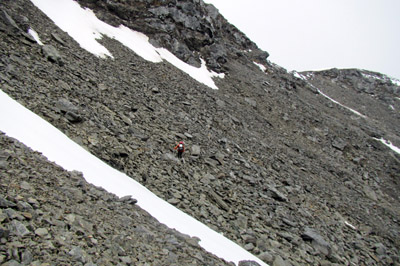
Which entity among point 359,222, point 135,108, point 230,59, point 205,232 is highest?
point 230,59

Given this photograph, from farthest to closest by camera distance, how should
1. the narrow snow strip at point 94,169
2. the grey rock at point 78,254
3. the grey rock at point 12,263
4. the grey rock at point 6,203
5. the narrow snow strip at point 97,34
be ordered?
the narrow snow strip at point 97,34, the narrow snow strip at point 94,169, the grey rock at point 6,203, the grey rock at point 78,254, the grey rock at point 12,263

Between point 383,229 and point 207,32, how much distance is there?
3266 centimetres

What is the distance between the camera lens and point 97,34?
23188mm

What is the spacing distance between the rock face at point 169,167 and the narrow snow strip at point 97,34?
1345 millimetres

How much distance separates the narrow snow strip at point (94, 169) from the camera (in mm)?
8250

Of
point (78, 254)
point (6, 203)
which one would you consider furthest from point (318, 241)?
point (6, 203)

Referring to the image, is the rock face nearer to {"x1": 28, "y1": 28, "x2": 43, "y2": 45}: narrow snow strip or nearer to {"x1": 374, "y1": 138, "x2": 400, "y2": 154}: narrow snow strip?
{"x1": 28, "y1": 28, "x2": 43, "y2": 45}: narrow snow strip

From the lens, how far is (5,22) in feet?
47.5

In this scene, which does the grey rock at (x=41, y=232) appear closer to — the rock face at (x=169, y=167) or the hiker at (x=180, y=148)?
the rock face at (x=169, y=167)

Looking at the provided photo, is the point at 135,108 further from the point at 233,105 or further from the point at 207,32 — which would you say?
the point at 207,32

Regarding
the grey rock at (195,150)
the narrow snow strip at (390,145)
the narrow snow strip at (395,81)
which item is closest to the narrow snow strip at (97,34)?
the grey rock at (195,150)

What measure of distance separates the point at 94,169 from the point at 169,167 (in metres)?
4.25

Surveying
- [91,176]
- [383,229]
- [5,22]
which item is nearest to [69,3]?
[5,22]

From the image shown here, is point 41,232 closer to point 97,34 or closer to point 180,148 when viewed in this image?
point 180,148
